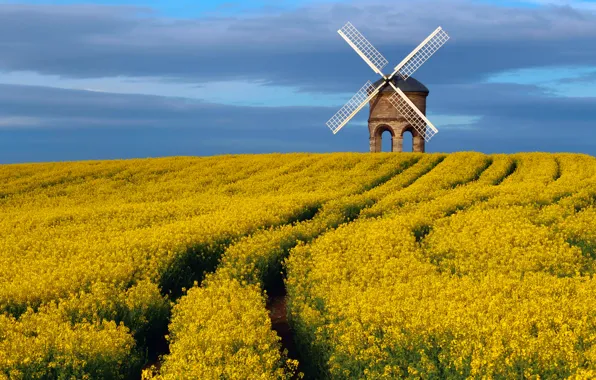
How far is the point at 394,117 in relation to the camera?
1981 inches

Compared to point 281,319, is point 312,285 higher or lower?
higher

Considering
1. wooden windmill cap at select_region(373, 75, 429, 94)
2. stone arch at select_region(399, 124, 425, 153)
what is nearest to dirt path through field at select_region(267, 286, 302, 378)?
stone arch at select_region(399, 124, 425, 153)

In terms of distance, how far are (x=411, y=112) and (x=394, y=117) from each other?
147cm

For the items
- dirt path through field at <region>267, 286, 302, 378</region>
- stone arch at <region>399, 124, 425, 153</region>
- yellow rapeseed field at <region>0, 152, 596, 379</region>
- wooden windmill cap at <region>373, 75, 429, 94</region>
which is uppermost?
wooden windmill cap at <region>373, 75, 429, 94</region>

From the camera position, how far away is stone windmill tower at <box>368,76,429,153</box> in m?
50.3

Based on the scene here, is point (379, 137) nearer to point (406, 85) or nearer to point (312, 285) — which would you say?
point (406, 85)

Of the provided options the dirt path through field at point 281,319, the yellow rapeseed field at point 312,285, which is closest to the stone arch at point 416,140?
the yellow rapeseed field at point 312,285

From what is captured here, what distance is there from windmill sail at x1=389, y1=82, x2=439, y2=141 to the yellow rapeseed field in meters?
20.7

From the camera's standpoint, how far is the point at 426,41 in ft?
180

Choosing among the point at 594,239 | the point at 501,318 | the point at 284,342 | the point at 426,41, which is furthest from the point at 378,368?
the point at 426,41

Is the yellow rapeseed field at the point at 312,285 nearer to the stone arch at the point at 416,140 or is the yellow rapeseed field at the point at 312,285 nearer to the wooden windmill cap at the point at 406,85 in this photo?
the stone arch at the point at 416,140

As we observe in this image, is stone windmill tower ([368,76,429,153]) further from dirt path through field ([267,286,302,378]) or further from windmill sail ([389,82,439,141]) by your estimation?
dirt path through field ([267,286,302,378])

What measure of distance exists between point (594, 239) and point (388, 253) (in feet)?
23.6

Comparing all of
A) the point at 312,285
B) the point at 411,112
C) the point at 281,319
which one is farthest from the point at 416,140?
the point at 312,285
